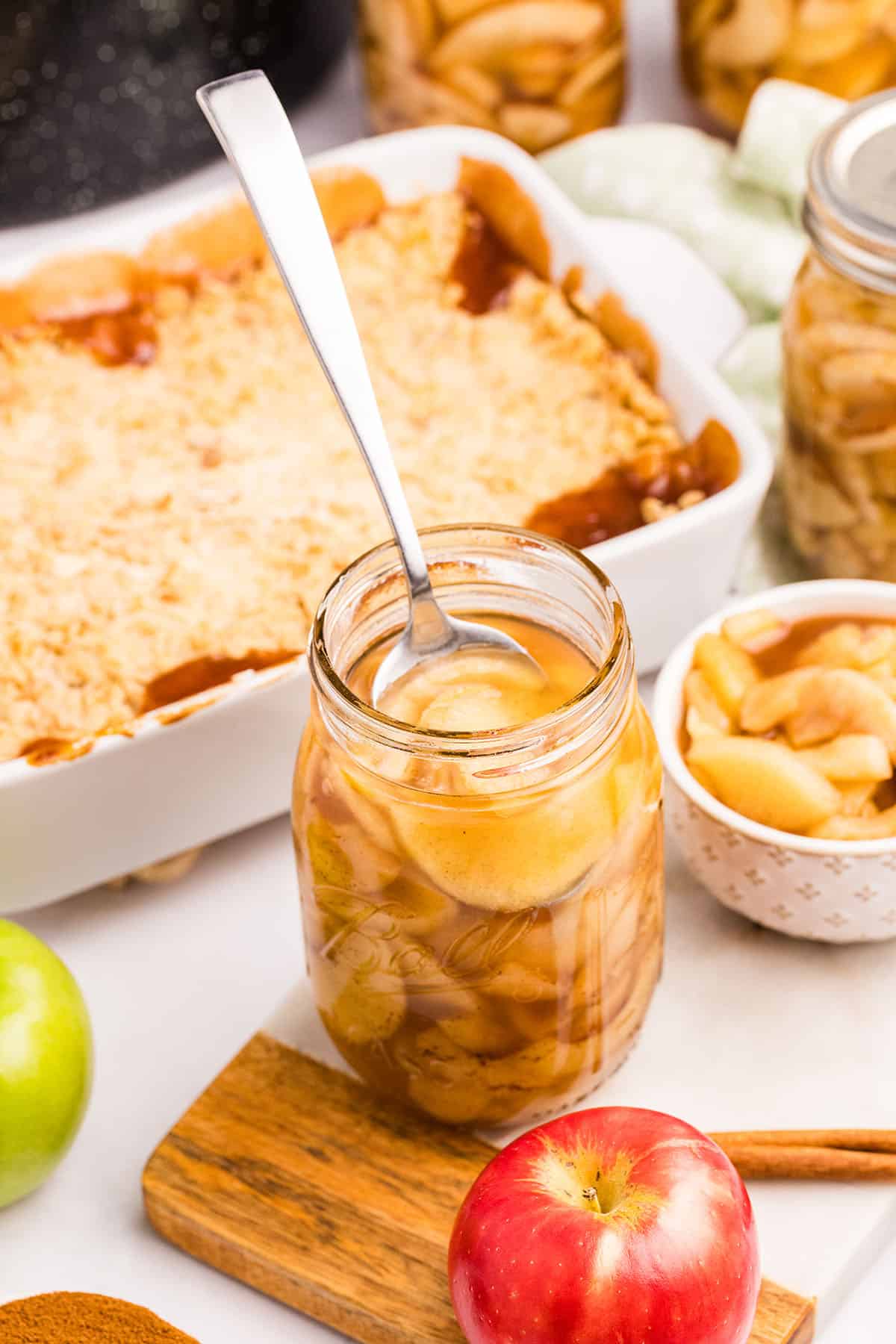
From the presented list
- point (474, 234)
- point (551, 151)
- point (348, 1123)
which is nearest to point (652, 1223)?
point (348, 1123)

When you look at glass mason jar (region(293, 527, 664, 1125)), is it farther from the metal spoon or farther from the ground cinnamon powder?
the ground cinnamon powder

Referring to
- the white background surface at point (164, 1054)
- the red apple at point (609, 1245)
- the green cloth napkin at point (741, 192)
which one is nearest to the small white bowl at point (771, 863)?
the white background surface at point (164, 1054)

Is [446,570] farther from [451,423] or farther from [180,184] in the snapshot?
[180,184]

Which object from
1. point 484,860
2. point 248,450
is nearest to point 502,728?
point 484,860

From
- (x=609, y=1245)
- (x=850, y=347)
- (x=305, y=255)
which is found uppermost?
(x=305, y=255)

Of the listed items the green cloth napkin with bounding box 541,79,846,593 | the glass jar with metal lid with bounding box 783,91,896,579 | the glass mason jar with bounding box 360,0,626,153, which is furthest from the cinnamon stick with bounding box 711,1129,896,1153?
the glass mason jar with bounding box 360,0,626,153

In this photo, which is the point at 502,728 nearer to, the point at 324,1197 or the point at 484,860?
the point at 484,860
